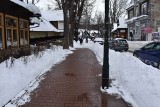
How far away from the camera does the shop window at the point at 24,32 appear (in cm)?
1887

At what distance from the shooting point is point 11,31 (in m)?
16.2

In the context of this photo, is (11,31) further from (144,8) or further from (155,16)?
(144,8)

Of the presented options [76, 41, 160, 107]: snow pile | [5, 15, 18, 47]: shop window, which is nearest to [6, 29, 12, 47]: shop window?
[5, 15, 18, 47]: shop window

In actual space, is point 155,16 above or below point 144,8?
below

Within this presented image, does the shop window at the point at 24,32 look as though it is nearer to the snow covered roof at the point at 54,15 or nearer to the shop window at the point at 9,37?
the shop window at the point at 9,37

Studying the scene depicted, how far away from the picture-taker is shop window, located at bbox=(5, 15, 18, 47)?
1556 cm

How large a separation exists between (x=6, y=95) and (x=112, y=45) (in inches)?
1021

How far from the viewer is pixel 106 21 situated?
9266 mm

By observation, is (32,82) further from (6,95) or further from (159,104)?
(159,104)

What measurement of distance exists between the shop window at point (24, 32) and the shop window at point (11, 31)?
1404 mm

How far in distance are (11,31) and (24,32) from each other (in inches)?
131

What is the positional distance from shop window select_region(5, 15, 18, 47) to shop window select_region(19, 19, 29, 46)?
1.40 meters

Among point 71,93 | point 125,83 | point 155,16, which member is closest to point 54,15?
point 155,16

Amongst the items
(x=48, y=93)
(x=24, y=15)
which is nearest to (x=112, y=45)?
(x=24, y=15)
